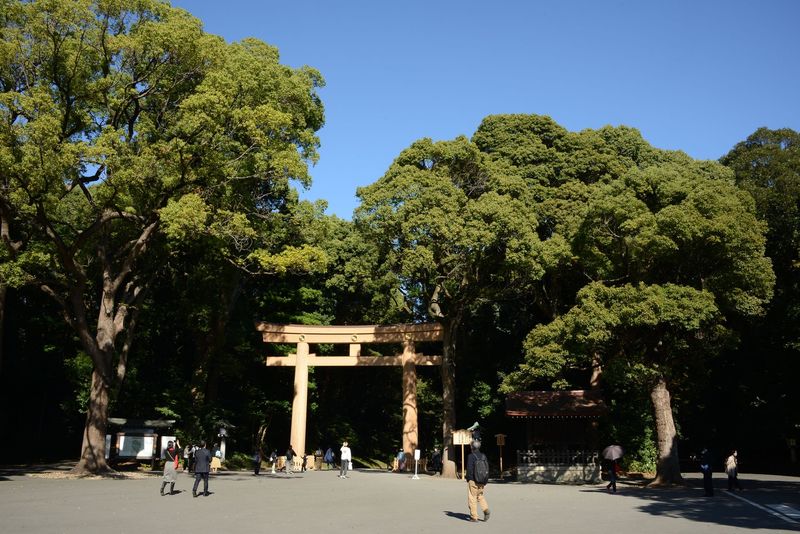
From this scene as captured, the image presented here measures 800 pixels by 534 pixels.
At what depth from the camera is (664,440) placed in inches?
742

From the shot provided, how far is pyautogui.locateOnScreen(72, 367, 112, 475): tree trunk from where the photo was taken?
1819 cm

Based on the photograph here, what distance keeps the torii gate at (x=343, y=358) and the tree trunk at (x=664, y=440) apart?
31.7 ft

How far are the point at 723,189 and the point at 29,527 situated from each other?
1911 cm

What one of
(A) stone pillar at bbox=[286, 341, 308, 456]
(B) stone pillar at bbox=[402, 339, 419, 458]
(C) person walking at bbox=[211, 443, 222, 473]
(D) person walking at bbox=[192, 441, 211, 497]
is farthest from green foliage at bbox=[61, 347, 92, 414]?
(D) person walking at bbox=[192, 441, 211, 497]

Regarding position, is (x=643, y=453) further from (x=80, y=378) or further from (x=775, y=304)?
(x=80, y=378)

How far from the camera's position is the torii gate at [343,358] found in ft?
88.8

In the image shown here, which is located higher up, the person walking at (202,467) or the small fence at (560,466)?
the person walking at (202,467)

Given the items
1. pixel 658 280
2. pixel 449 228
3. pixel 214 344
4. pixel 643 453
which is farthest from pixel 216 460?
pixel 658 280

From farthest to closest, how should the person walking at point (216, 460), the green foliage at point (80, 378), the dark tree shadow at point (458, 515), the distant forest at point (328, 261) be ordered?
the green foliage at point (80, 378)
the person walking at point (216, 460)
the distant forest at point (328, 261)
the dark tree shadow at point (458, 515)

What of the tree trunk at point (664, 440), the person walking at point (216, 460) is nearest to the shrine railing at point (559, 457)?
the tree trunk at point (664, 440)

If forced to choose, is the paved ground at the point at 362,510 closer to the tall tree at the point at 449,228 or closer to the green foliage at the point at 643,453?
the green foliage at the point at 643,453

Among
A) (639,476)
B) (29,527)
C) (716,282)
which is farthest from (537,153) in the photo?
(29,527)

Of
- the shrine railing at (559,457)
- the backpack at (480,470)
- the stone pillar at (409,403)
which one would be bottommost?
the shrine railing at (559,457)

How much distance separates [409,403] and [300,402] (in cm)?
513
